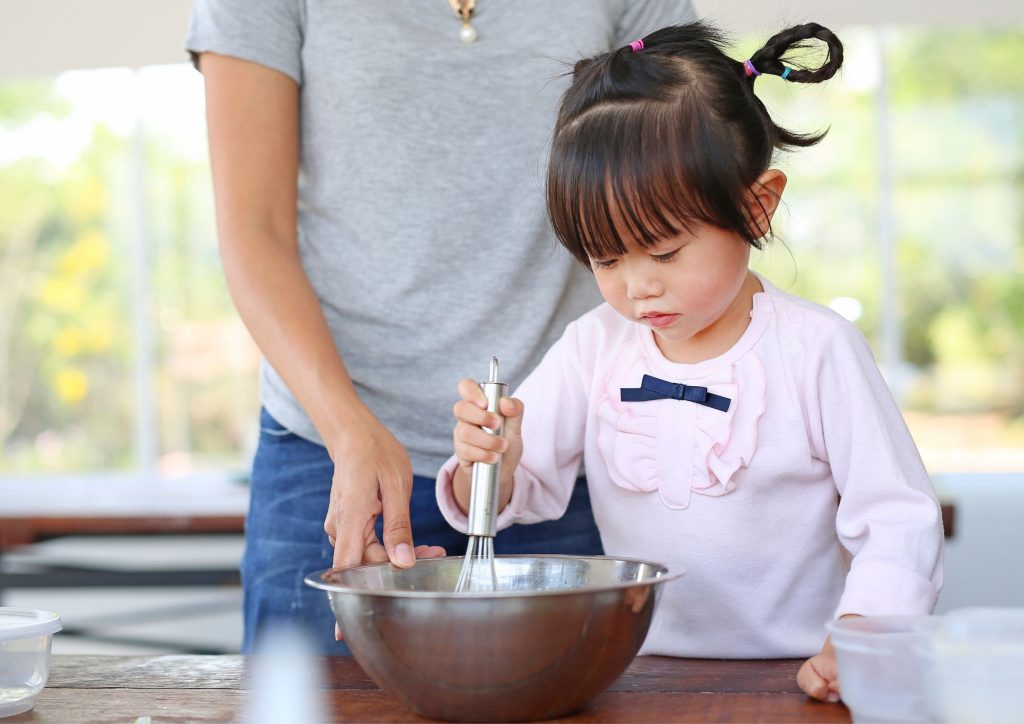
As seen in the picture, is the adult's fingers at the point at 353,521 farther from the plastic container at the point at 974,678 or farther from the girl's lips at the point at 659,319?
the plastic container at the point at 974,678

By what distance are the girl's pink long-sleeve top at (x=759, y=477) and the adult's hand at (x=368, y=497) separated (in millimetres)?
101

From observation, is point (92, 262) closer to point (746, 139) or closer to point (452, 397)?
point (452, 397)

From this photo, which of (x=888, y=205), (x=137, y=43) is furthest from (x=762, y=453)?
(x=137, y=43)

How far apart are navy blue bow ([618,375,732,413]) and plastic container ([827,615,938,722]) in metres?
0.37

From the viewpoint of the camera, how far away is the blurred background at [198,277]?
3.88 m

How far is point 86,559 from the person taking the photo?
4.32 m

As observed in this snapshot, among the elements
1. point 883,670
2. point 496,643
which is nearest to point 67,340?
point 496,643

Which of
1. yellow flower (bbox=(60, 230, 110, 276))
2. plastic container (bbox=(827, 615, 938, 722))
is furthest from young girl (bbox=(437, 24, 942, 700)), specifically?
yellow flower (bbox=(60, 230, 110, 276))

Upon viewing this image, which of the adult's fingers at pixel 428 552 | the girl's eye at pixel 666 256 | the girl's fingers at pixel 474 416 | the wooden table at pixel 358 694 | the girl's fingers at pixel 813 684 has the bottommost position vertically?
the wooden table at pixel 358 694

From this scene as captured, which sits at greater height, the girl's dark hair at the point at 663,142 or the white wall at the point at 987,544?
the girl's dark hair at the point at 663,142

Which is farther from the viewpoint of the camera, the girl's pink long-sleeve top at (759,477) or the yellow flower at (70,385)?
the yellow flower at (70,385)

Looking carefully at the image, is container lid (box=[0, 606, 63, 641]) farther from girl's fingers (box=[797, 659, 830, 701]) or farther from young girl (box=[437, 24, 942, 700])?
girl's fingers (box=[797, 659, 830, 701])

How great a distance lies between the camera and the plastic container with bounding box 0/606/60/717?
101 centimetres

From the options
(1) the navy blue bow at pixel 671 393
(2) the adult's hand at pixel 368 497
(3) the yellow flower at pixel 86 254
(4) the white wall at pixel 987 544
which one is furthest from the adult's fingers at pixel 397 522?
(3) the yellow flower at pixel 86 254
